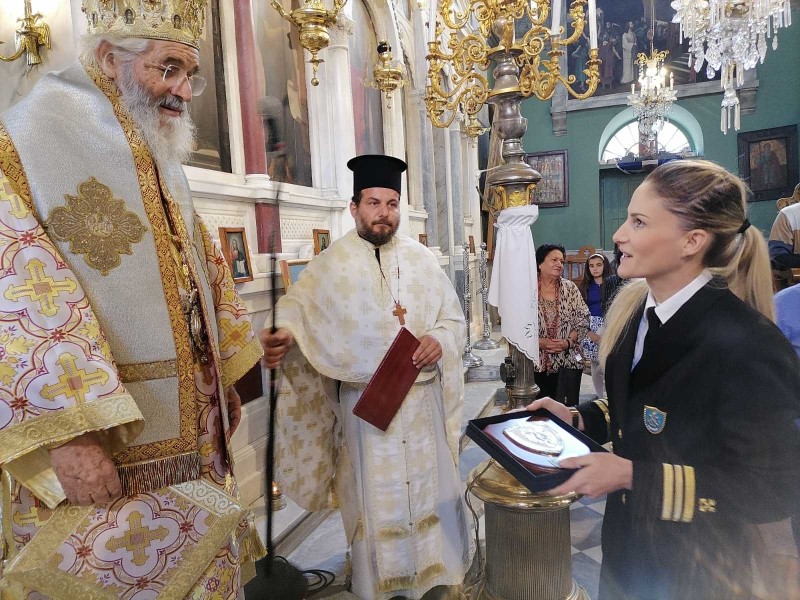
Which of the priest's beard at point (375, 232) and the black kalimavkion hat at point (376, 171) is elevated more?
the black kalimavkion hat at point (376, 171)

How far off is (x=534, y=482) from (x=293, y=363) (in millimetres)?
1700

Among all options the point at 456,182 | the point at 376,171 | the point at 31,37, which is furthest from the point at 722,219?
the point at 456,182

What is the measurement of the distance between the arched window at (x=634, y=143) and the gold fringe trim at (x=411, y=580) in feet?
46.7

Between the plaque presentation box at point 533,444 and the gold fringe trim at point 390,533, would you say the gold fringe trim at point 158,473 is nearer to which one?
the plaque presentation box at point 533,444

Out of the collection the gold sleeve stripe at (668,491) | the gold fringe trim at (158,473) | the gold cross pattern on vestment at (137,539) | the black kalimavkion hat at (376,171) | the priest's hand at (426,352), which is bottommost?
the gold cross pattern on vestment at (137,539)

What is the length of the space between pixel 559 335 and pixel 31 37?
12.2 ft

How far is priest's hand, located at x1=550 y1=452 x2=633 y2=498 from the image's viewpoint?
128 cm

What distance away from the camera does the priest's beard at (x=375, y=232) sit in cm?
280

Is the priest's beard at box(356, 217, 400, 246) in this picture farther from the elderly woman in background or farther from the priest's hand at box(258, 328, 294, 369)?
the elderly woman in background

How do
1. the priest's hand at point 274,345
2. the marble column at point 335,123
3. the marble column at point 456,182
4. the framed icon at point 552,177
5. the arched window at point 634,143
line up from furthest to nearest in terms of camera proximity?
the framed icon at point 552,177 < the arched window at point 634,143 < the marble column at point 456,182 < the marble column at point 335,123 < the priest's hand at point 274,345

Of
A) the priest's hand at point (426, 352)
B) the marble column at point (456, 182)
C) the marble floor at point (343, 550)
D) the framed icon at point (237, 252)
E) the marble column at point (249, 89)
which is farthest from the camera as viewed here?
the marble column at point (456, 182)

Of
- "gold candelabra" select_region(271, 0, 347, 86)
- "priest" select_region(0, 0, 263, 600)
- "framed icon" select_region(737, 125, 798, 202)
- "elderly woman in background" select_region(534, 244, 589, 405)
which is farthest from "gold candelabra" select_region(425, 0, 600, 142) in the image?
"framed icon" select_region(737, 125, 798, 202)

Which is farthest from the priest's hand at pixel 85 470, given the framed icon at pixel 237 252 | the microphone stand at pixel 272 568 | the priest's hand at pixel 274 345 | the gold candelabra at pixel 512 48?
the gold candelabra at pixel 512 48

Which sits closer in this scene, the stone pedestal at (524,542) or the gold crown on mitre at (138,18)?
the gold crown on mitre at (138,18)
